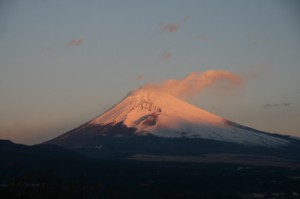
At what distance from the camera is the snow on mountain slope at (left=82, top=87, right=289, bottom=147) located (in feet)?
484

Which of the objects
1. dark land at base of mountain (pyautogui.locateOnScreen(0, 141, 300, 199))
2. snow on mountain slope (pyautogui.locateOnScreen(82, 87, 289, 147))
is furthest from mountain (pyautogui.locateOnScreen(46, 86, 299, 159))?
dark land at base of mountain (pyautogui.locateOnScreen(0, 141, 300, 199))

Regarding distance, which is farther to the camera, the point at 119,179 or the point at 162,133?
the point at 162,133

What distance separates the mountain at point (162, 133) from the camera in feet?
445

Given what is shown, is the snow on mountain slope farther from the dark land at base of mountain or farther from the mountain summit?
the dark land at base of mountain

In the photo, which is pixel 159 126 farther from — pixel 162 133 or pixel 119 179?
pixel 119 179

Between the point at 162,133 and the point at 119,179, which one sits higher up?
the point at 162,133

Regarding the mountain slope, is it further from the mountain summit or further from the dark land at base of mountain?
the dark land at base of mountain

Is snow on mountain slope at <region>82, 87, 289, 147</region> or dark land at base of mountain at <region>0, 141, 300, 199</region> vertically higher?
snow on mountain slope at <region>82, 87, 289, 147</region>

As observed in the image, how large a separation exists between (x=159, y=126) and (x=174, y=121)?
4078 millimetres

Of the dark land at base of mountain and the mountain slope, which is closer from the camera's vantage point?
the dark land at base of mountain

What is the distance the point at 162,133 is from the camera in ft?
484

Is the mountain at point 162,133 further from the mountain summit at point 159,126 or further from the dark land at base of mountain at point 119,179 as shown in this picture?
the dark land at base of mountain at point 119,179

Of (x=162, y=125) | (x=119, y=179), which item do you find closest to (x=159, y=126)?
(x=162, y=125)

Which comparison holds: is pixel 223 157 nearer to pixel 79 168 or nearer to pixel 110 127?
→ pixel 110 127
